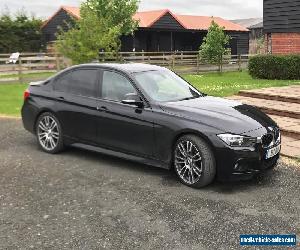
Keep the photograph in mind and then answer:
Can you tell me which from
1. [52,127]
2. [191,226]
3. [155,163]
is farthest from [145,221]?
[52,127]

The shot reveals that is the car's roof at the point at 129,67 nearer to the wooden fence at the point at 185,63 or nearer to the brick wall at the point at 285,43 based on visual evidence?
the brick wall at the point at 285,43

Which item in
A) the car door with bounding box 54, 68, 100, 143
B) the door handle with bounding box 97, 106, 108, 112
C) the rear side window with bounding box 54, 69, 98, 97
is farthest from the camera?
the rear side window with bounding box 54, 69, 98, 97

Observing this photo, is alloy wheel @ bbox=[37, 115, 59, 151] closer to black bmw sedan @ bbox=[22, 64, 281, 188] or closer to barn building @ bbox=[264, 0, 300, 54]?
black bmw sedan @ bbox=[22, 64, 281, 188]

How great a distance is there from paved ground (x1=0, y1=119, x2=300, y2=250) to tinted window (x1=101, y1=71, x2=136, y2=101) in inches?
43.1

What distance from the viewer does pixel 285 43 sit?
2300cm

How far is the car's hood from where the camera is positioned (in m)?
5.52

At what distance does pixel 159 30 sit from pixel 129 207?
35.9m

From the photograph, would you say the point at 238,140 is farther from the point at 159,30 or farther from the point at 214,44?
the point at 159,30

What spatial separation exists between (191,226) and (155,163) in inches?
65.5

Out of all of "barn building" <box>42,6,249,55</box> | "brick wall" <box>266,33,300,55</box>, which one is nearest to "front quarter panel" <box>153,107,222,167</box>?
"brick wall" <box>266,33,300,55</box>

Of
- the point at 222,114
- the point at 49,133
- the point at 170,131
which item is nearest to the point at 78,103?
the point at 49,133

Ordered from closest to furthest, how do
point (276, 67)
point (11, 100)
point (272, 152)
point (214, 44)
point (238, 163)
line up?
point (238, 163), point (272, 152), point (11, 100), point (276, 67), point (214, 44)

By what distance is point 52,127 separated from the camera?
7262 millimetres

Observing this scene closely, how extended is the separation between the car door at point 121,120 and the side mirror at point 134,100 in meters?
0.06
